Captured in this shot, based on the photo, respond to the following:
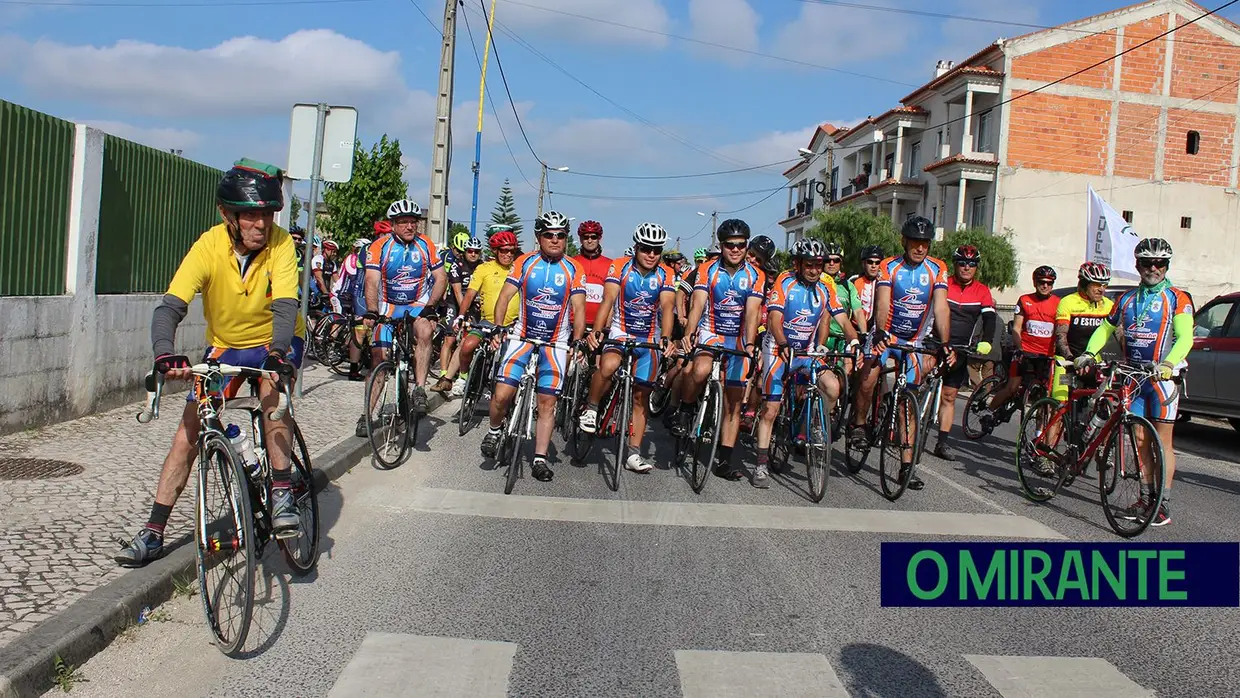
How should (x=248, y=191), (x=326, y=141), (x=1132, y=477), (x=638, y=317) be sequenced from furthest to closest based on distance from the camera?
(x=326, y=141) → (x=638, y=317) → (x=1132, y=477) → (x=248, y=191)

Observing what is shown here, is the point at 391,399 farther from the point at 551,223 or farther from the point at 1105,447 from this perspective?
the point at 1105,447

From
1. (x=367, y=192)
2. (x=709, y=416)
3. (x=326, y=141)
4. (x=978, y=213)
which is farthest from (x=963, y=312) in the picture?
(x=978, y=213)

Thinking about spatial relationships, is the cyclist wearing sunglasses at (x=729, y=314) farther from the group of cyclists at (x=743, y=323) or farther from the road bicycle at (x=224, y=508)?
the road bicycle at (x=224, y=508)

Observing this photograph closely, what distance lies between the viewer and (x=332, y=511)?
711 cm

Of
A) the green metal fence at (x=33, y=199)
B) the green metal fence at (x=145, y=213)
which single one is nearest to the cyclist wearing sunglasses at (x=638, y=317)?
the green metal fence at (x=33, y=199)

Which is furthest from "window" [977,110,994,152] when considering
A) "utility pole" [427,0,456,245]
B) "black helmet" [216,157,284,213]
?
"black helmet" [216,157,284,213]

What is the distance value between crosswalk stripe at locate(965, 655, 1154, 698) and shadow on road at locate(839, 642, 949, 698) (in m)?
0.26

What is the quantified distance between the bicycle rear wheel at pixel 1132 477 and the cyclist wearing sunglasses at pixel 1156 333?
209mm

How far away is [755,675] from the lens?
169 inches

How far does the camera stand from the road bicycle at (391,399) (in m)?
8.66

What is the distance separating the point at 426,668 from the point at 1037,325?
27.7 ft

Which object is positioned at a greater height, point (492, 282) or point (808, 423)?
point (492, 282)

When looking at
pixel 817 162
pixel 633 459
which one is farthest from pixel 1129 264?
pixel 817 162

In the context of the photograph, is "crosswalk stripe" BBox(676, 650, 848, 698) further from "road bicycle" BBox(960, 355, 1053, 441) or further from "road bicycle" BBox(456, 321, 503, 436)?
"road bicycle" BBox(960, 355, 1053, 441)
